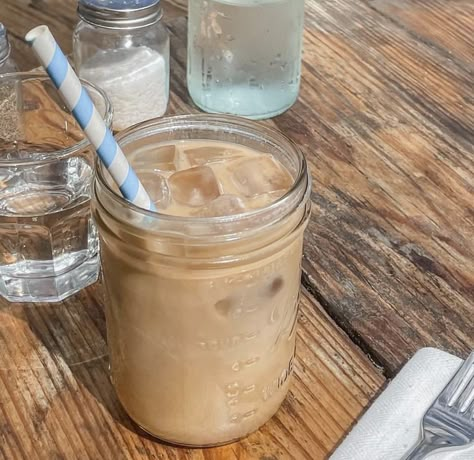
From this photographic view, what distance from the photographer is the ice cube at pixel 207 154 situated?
584 mm

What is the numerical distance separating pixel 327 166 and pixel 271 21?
17 cm

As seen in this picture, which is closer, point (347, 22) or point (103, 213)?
point (103, 213)

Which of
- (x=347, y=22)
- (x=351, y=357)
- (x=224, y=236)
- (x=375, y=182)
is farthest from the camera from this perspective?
(x=347, y=22)

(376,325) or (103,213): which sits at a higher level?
(103,213)

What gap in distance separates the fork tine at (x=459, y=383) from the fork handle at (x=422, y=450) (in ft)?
0.11

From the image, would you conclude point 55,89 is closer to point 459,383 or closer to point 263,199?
point 263,199

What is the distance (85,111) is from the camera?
47 cm

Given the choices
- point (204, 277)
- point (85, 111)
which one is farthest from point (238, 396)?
point (85, 111)

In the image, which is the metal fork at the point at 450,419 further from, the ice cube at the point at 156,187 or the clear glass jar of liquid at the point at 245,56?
the clear glass jar of liquid at the point at 245,56

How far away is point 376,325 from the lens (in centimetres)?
66

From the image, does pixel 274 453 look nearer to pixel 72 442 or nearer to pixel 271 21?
pixel 72 442

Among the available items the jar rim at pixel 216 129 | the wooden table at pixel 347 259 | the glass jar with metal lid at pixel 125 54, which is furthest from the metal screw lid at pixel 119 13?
the jar rim at pixel 216 129

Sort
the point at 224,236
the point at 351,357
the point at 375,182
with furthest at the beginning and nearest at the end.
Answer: the point at 375,182 → the point at 351,357 → the point at 224,236

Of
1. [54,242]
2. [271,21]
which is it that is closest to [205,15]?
[271,21]
